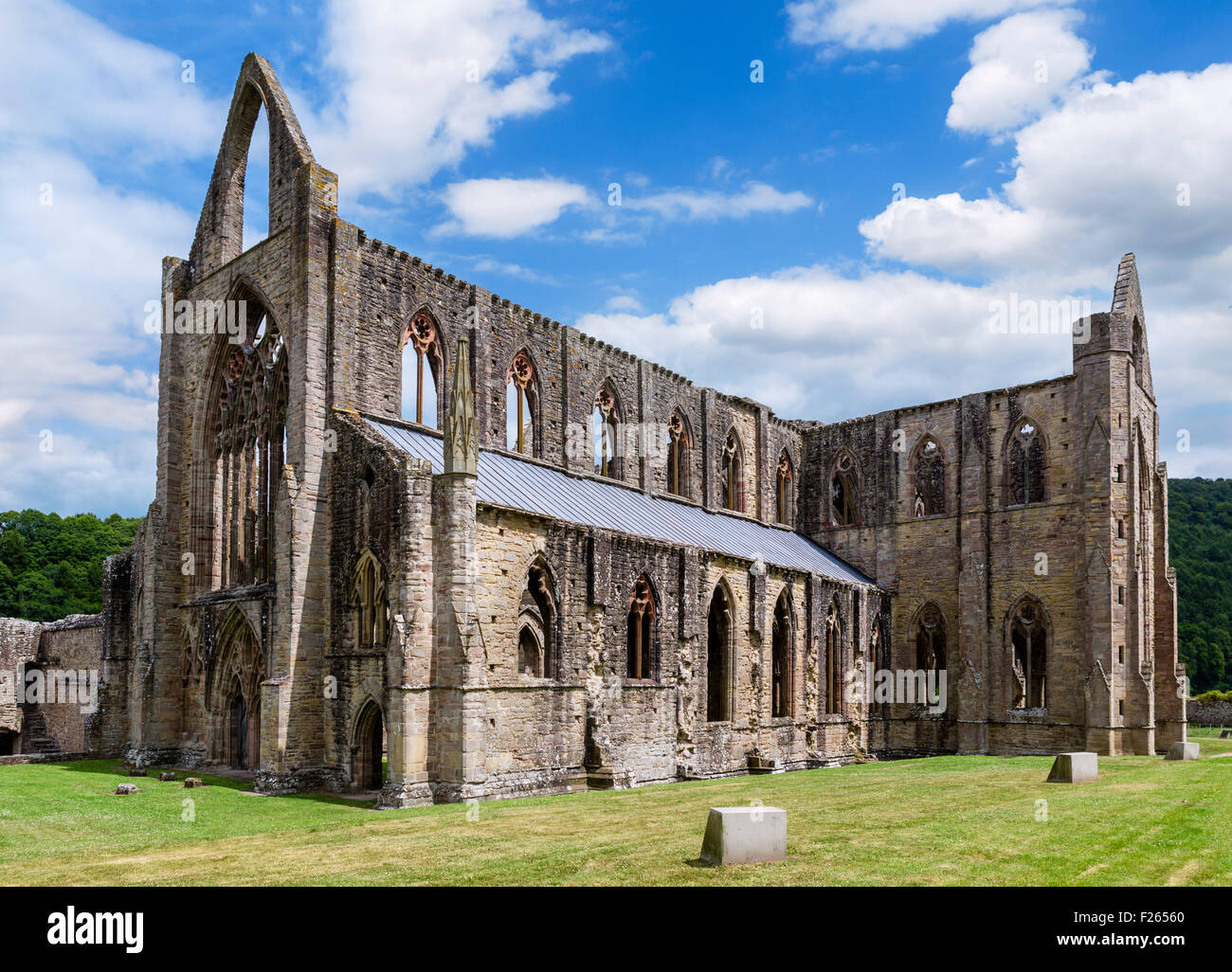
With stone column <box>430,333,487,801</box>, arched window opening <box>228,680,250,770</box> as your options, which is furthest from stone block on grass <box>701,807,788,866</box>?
arched window opening <box>228,680,250,770</box>

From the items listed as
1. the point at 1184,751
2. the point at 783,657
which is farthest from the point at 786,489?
the point at 1184,751

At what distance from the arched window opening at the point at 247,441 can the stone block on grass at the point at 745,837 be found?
55.7 feet

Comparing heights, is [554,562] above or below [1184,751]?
above

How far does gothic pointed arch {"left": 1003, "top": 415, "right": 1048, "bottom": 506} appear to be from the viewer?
36.0 meters

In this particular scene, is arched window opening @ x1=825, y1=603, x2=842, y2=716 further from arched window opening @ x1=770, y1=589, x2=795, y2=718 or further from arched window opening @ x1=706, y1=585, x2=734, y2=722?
arched window opening @ x1=706, y1=585, x2=734, y2=722

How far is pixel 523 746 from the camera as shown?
72.6ft

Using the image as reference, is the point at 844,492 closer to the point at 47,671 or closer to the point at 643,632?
the point at 643,632

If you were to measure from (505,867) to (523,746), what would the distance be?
9.78 meters

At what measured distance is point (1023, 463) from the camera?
1463 inches

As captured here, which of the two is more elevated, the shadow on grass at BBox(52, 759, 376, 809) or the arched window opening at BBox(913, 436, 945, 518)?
the arched window opening at BBox(913, 436, 945, 518)

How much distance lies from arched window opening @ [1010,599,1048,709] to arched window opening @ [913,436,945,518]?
576 centimetres

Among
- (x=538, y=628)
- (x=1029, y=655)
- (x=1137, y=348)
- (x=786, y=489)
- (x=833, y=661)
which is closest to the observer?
(x=538, y=628)

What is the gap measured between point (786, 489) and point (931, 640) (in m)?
8.70
